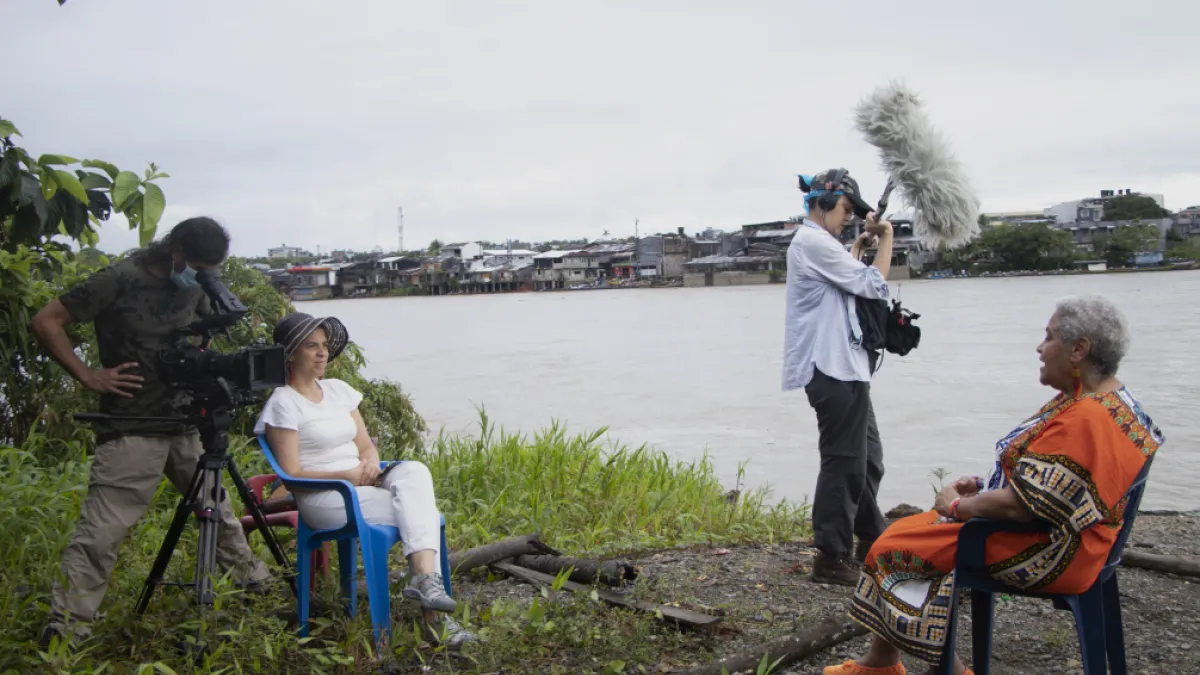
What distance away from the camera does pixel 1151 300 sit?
40844 mm

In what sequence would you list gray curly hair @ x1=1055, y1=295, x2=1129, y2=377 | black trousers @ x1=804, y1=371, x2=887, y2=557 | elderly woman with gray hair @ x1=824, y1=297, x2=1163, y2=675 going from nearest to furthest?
elderly woman with gray hair @ x1=824, y1=297, x2=1163, y2=675 < gray curly hair @ x1=1055, y1=295, x2=1129, y2=377 < black trousers @ x1=804, y1=371, x2=887, y2=557

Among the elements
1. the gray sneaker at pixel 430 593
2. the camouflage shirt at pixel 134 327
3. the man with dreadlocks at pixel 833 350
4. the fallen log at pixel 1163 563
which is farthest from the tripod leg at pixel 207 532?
the fallen log at pixel 1163 563

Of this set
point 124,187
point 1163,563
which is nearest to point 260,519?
point 124,187

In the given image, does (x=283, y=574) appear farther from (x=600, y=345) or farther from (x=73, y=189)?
(x=600, y=345)

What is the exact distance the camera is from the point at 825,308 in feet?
13.6

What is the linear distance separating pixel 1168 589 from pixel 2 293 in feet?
18.5

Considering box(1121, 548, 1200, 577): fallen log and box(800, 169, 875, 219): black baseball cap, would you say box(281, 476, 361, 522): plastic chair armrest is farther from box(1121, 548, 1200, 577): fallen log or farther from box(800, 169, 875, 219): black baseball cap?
box(1121, 548, 1200, 577): fallen log

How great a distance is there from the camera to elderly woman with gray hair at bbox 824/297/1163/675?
8.60 feet

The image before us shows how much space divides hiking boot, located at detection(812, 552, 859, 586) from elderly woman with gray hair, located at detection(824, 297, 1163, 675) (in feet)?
3.69

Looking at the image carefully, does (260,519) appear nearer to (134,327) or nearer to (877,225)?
(134,327)

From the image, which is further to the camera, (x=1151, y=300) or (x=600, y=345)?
(x=1151, y=300)

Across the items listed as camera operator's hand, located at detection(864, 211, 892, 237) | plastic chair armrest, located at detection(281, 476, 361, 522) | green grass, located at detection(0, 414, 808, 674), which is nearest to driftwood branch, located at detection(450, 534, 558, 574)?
green grass, located at detection(0, 414, 808, 674)

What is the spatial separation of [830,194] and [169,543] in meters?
2.81

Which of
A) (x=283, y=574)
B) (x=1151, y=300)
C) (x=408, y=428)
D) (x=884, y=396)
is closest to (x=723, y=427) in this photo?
(x=884, y=396)
